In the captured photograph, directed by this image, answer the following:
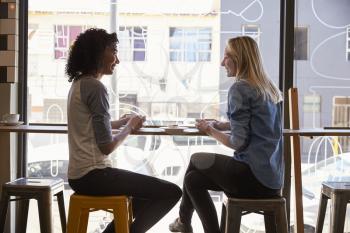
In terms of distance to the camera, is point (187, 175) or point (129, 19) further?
point (129, 19)

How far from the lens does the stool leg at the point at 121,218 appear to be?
2.21 m

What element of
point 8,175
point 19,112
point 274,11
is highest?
point 274,11

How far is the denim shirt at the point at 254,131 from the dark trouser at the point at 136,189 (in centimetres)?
40

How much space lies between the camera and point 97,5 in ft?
10.7

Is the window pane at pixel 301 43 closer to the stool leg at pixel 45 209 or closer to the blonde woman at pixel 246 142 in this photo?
the blonde woman at pixel 246 142

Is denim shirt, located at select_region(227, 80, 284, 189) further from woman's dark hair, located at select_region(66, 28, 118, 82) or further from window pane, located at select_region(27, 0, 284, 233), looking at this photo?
window pane, located at select_region(27, 0, 284, 233)

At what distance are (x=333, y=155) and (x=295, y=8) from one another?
100cm

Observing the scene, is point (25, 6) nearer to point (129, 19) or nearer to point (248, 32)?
point (129, 19)

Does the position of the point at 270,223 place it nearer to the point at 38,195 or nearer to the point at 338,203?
the point at 338,203

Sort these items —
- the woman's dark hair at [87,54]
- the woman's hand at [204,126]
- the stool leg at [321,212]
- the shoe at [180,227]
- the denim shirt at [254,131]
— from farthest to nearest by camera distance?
the stool leg at [321,212]
the shoe at [180,227]
the woman's hand at [204,126]
the woman's dark hair at [87,54]
the denim shirt at [254,131]

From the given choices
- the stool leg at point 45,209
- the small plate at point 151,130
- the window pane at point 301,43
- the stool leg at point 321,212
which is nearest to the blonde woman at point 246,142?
the small plate at point 151,130

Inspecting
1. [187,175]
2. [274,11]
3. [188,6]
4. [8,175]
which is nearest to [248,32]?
[274,11]

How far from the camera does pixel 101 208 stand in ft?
7.30

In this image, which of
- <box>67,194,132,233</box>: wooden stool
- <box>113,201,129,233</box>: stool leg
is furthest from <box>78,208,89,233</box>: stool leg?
<box>113,201,129,233</box>: stool leg
